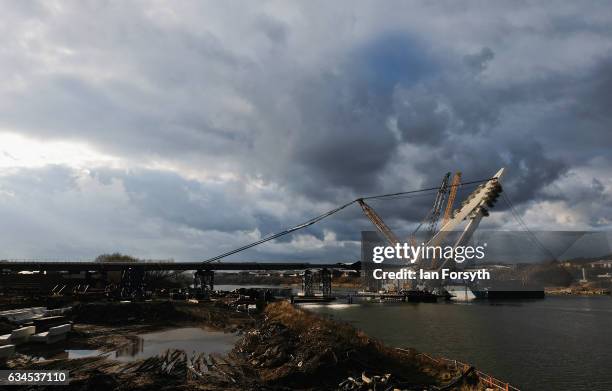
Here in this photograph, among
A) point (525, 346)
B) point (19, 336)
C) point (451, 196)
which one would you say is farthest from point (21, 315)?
point (451, 196)

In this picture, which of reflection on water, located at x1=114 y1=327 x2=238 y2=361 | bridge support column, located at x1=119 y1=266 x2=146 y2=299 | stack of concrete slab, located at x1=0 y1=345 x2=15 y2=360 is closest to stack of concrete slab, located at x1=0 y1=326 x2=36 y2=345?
stack of concrete slab, located at x1=0 y1=345 x2=15 y2=360

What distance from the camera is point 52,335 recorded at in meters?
39.8

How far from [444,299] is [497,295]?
115 feet

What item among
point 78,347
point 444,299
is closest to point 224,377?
point 78,347

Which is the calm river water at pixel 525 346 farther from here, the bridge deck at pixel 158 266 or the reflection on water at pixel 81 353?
the bridge deck at pixel 158 266

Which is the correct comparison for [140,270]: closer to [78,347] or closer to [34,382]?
[78,347]

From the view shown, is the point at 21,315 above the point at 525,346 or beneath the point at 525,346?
above

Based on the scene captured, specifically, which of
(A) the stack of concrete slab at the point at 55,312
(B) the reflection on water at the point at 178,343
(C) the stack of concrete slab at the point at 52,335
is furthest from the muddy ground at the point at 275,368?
(A) the stack of concrete slab at the point at 55,312

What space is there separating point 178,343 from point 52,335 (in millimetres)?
12188

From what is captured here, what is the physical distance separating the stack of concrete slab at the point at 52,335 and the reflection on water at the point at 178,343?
7075mm

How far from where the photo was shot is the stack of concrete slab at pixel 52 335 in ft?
126

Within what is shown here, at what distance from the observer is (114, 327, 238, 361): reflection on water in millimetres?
35969

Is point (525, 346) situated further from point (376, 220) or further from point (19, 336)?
point (376, 220)

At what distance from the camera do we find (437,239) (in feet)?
466
